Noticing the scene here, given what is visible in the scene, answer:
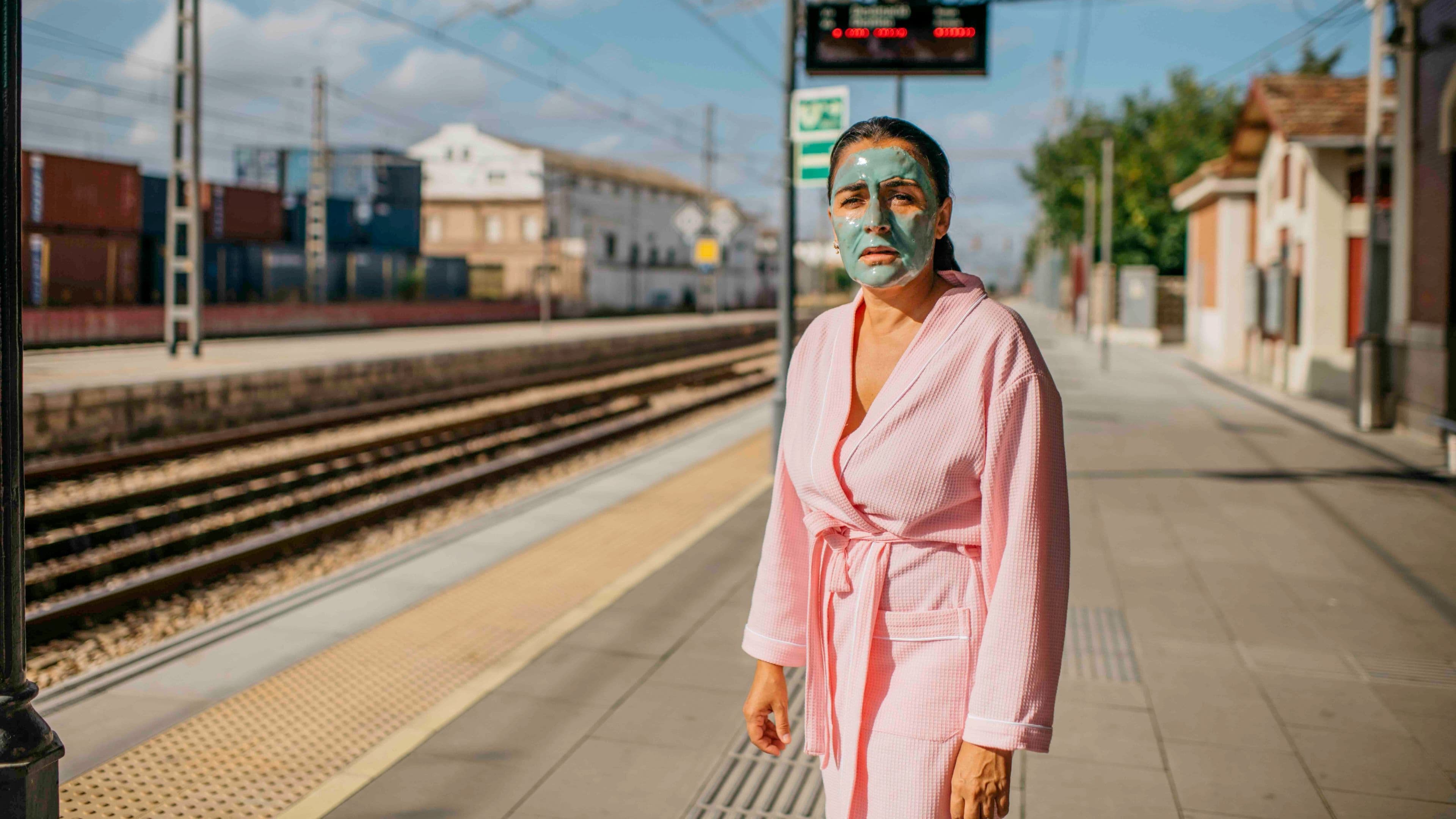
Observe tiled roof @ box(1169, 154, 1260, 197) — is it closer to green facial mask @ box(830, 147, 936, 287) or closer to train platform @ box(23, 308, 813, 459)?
train platform @ box(23, 308, 813, 459)

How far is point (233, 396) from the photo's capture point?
1720 cm

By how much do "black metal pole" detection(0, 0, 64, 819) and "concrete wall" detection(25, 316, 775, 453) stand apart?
1075cm

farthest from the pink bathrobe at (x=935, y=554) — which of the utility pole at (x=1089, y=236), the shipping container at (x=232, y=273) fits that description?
the shipping container at (x=232, y=273)

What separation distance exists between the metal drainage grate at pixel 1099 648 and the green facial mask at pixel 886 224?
3.22 metres

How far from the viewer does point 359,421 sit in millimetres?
16156

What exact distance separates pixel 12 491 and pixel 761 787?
250 centimetres

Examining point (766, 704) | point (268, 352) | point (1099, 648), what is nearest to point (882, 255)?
point (766, 704)

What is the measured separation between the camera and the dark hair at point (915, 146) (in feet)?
7.07

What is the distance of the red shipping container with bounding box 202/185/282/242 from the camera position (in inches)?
1447

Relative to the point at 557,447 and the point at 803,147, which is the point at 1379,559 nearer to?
the point at 803,147

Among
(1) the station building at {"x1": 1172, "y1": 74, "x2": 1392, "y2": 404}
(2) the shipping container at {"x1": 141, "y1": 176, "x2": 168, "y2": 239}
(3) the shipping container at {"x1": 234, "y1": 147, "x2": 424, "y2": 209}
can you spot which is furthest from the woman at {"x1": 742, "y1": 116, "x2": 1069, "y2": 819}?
(3) the shipping container at {"x1": 234, "y1": 147, "x2": 424, "y2": 209}

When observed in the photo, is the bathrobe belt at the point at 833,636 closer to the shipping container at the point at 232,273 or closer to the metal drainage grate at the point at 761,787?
the metal drainage grate at the point at 761,787

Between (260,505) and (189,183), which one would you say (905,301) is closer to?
(260,505)

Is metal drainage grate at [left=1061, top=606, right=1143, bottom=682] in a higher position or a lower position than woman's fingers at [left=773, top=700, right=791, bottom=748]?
lower
